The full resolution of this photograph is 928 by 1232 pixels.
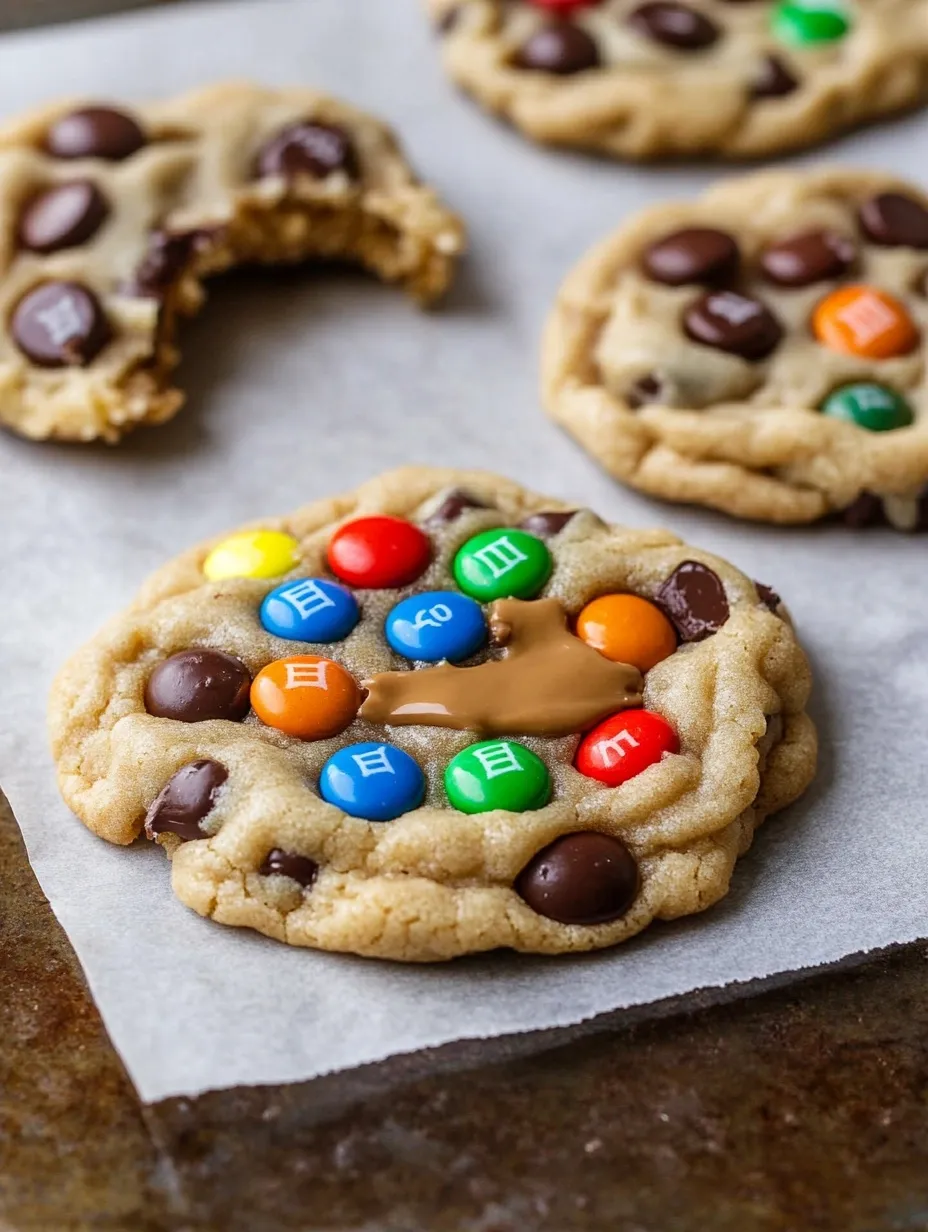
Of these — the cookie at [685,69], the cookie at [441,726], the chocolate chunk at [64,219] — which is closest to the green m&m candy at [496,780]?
the cookie at [441,726]

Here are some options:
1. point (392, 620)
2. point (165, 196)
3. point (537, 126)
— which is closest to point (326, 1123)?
point (392, 620)

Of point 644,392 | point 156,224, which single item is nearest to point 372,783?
point 644,392

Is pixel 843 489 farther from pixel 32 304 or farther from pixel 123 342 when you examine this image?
pixel 32 304

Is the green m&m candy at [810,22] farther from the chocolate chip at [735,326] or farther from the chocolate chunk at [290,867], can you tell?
the chocolate chunk at [290,867]

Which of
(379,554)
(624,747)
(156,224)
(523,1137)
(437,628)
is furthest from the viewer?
(156,224)

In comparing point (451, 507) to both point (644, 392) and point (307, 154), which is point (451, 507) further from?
point (307, 154)

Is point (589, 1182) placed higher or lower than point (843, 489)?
lower
